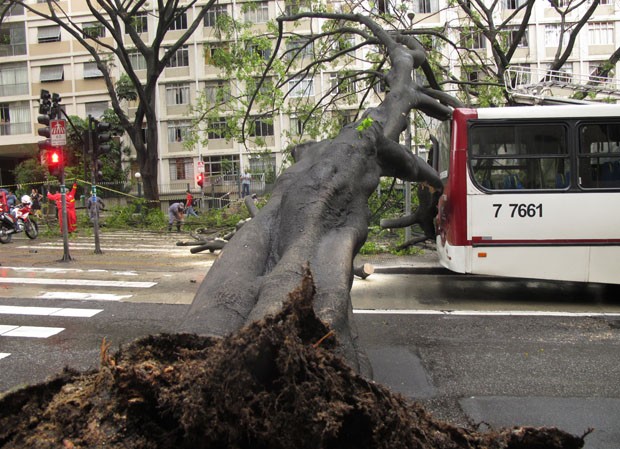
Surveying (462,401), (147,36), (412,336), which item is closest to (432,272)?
(412,336)

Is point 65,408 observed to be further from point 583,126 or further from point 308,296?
point 583,126

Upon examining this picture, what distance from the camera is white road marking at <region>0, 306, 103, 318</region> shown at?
723cm

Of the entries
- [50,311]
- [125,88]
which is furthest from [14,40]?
[50,311]

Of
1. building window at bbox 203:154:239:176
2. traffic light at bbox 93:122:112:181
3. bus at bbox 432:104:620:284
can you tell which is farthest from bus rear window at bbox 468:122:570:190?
building window at bbox 203:154:239:176

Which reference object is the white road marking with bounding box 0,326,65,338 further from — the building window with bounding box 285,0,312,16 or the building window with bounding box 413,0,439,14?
the building window with bounding box 413,0,439,14

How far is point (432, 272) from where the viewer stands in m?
10.7

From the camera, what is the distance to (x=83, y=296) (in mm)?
8414

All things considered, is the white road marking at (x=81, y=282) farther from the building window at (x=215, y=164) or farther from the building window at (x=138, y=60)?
the building window at (x=138, y=60)

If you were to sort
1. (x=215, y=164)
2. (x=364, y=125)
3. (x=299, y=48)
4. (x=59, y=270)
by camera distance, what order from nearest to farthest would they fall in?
(x=364, y=125) < (x=299, y=48) < (x=59, y=270) < (x=215, y=164)

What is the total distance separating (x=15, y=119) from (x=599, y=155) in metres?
42.5

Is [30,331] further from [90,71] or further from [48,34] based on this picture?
[48,34]

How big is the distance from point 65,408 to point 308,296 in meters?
1.00

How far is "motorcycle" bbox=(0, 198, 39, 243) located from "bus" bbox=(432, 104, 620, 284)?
14048mm

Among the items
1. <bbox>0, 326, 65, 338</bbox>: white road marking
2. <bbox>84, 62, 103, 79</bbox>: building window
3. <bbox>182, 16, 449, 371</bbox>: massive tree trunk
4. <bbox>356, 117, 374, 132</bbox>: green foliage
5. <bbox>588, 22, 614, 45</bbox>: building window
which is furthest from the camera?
<bbox>84, 62, 103, 79</bbox>: building window
